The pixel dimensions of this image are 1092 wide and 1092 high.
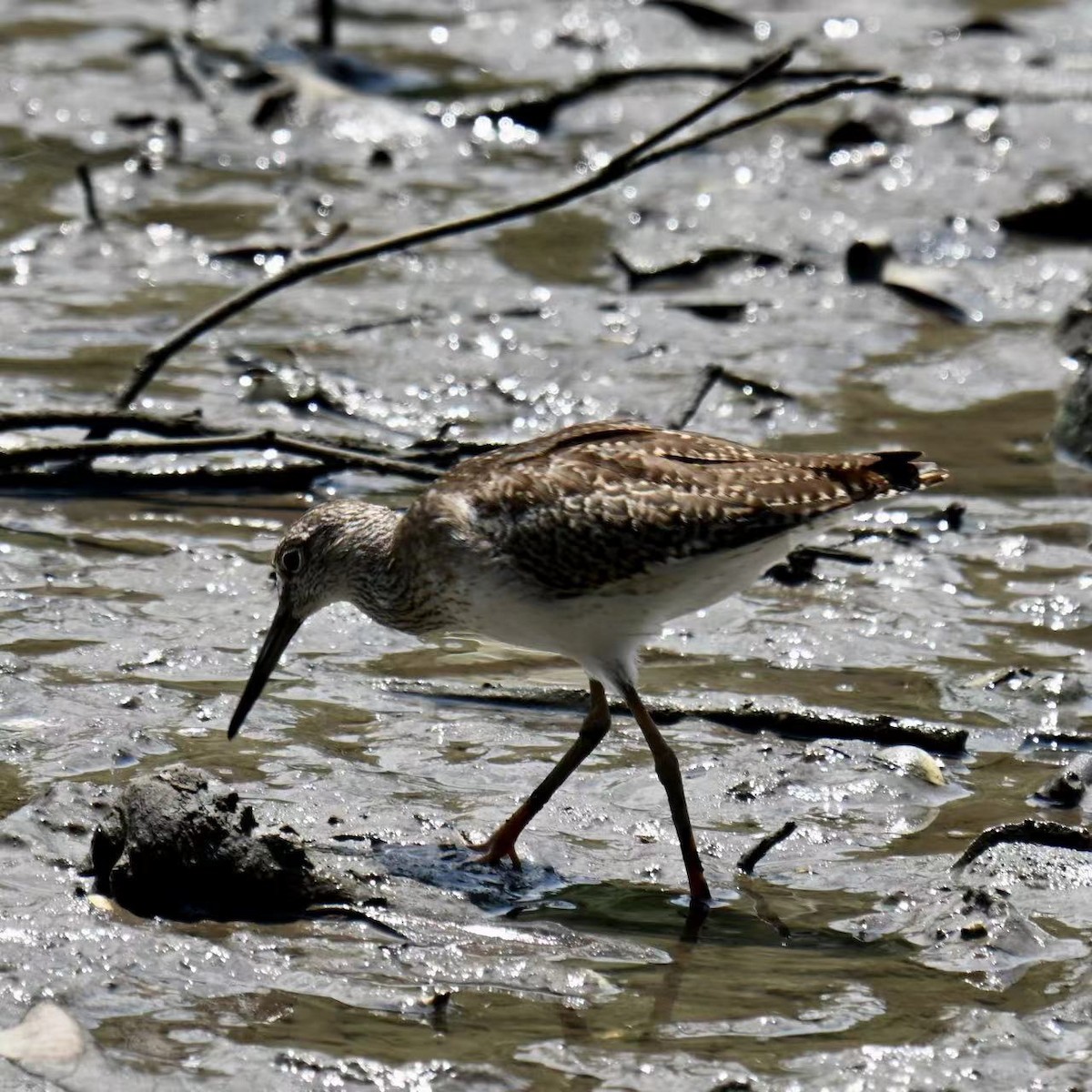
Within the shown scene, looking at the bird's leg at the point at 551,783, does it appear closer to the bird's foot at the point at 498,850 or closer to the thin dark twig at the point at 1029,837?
the bird's foot at the point at 498,850

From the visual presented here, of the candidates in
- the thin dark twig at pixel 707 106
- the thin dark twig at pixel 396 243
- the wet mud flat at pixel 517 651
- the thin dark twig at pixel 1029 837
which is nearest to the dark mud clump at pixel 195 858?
the wet mud flat at pixel 517 651

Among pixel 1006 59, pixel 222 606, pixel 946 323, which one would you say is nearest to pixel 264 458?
pixel 222 606

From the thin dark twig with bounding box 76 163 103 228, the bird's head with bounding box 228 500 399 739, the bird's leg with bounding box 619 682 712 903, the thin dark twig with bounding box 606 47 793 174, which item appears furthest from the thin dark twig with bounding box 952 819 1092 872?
the thin dark twig with bounding box 76 163 103 228

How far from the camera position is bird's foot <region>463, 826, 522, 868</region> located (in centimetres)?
603

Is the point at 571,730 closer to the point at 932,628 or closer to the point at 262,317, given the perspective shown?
the point at 932,628

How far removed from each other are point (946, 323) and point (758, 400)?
1.67 m

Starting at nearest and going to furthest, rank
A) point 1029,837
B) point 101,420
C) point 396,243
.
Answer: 1. point 1029,837
2. point 101,420
3. point 396,243

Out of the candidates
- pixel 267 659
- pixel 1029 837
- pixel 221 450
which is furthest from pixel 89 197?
pixel 1029 837

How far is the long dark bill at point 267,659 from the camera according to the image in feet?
21.5

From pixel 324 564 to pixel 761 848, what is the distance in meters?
1.79

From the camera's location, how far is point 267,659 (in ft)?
22.2

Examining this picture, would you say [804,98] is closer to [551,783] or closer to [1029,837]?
[551,783]

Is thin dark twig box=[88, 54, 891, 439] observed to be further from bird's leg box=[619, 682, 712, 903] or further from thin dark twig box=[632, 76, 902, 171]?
bird's leg box=[619, 682, 712, 903]

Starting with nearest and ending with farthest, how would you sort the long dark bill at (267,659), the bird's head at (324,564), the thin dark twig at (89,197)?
1. the long dark bill at (267,659)
2. the bird's head at (324,564)
3. the thin dark twig at (89,197)
